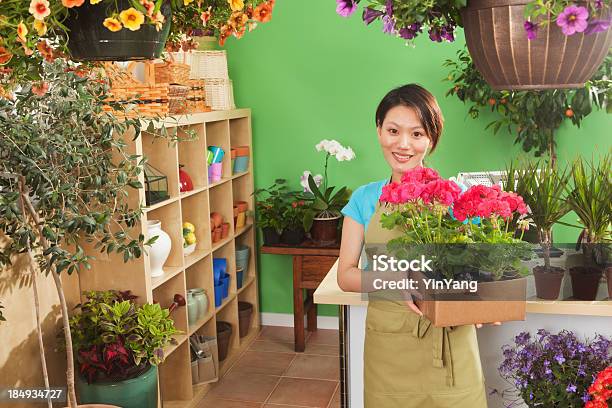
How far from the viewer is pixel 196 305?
3842 millimetres

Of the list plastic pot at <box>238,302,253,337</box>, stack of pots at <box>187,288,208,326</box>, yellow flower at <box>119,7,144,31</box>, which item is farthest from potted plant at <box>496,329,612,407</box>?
plastic pot at <box>238,302,253,337</box>

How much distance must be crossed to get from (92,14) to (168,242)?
2316 mm

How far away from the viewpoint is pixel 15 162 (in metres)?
2.01

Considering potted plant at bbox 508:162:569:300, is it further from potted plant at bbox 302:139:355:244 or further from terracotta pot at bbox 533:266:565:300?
potted plant at bbox 302:139:355:244

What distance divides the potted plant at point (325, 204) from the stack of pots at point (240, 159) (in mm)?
422

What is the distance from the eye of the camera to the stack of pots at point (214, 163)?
13.6 ft

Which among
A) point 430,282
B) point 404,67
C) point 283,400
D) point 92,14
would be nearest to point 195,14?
point 92,14

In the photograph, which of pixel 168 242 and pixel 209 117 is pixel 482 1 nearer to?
pixel 168 242

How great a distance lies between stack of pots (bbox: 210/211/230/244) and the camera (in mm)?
4184

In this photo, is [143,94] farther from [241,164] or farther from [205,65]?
[241,164]

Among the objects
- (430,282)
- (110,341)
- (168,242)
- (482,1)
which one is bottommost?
(110,341)

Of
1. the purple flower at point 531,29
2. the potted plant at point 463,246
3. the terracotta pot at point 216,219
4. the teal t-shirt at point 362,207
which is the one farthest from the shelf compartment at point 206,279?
the purple flower at point 531,29

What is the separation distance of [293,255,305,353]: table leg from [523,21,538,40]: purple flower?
3.46 meters

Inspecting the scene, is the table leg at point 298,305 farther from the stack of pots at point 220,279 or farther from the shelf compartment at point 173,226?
the shelf compartment at point 173,226
